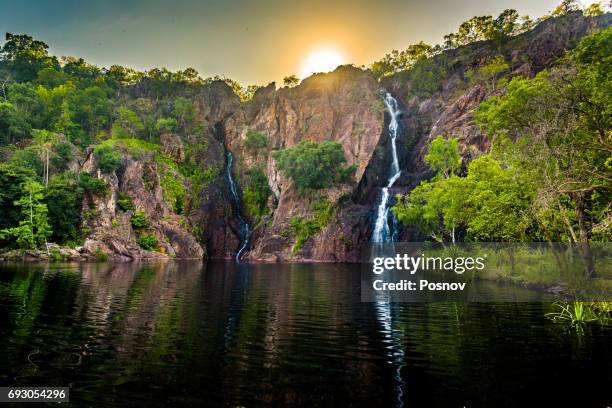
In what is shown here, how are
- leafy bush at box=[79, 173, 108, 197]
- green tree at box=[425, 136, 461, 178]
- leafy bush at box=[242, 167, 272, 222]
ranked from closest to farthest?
green tree at box=[425, 136, 461, 178]
leafy bush at box=[79, 173, 108, 197]
leafy bush at box=[242, 167, 272, 222]

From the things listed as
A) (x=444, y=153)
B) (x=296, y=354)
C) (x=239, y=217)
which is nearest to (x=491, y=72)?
(x=444, y=153)

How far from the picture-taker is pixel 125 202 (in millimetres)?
86125

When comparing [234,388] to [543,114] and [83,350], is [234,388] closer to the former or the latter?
[83,350]

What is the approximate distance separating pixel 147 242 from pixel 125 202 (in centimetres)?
1062

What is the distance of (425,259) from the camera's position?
6619cm

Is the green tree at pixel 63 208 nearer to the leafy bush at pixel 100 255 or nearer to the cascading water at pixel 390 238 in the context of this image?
the leafy bush at pixel 100 255

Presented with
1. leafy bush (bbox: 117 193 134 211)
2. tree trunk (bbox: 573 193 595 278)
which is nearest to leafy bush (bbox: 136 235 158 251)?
leafy bush (bbox: 117 193 134 211)

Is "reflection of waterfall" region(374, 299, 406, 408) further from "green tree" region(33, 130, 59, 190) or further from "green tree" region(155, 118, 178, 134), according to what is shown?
"green tree" region(155, 118, 178, 134)

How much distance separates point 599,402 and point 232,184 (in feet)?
343

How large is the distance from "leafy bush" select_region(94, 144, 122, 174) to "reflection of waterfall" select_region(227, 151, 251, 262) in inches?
1195

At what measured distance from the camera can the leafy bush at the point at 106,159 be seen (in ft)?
278

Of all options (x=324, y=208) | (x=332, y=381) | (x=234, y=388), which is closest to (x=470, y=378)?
(x=332, y=381)

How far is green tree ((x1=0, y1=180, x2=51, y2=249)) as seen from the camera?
65.1 metres

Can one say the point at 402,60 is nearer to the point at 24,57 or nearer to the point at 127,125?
the point at 127,125
